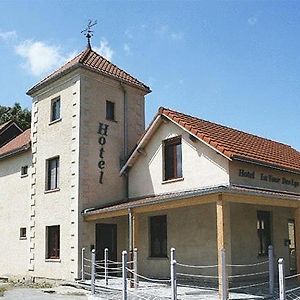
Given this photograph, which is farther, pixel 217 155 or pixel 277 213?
pixel 277 213

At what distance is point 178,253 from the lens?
1688 centimetres

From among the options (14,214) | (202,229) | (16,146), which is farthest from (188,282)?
(16,146)

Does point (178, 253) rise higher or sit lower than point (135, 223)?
lower

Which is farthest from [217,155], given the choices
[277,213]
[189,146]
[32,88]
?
[32,88]

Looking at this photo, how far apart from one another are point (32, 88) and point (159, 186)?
7.89m

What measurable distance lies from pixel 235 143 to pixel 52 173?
793 centimetres

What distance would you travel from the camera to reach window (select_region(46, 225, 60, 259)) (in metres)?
19.1

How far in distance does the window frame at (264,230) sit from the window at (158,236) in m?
3.40

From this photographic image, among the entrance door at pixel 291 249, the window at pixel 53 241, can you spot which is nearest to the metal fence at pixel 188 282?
the window at pixel 53 241

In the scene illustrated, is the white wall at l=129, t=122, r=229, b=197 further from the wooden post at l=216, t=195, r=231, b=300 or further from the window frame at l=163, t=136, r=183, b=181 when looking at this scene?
the wooden post at l=216, t=195, r=231, b=300

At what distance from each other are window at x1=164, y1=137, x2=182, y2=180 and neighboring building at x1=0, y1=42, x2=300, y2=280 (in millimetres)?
40

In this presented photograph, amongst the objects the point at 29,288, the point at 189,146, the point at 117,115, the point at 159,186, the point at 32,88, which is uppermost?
the point at 32,88

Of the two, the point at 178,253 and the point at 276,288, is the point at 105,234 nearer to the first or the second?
the point at 178,253

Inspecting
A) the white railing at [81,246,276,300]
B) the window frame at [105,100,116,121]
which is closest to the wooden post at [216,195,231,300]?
the white railing at [81,246,276,300]
